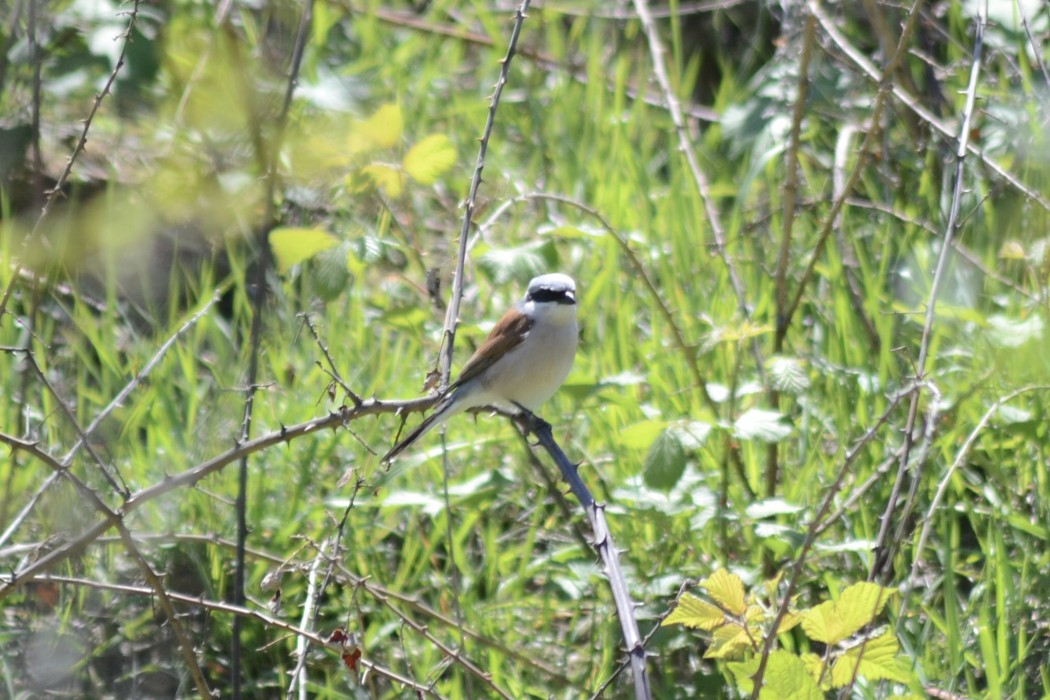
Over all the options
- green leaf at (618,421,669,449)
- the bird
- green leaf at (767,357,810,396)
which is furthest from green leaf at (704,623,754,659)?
the bird

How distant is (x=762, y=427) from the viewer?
309 cm

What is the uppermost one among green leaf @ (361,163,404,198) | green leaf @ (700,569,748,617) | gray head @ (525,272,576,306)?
green leaf @ (361,163,404,198)

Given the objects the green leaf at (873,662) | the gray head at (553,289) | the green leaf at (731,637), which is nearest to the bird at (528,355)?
the gray head at (553,289)

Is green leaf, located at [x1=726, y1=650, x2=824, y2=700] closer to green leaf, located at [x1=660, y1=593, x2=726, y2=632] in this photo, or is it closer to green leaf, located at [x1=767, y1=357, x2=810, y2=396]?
green leaf, located at [x1=660, y1=593, x2=726, y2=632]

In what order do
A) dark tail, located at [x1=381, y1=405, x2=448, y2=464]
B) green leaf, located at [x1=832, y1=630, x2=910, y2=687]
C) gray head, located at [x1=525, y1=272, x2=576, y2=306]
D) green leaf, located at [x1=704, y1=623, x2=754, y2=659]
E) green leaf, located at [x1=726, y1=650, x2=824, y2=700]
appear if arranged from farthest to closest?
gray head, located at [x1=525, y1=272, x2=576, y2=306], dark tail, located at [x1=381, y1=405, x2=448, y2=464], green leaf, located at [x1=704, y1=623, x2=754, y2=659], green leaf, located at [x1=832, y1=630, x2=910, y2=687], green leaf, located at [x1=726, y1=650, x2=824, y2=700]

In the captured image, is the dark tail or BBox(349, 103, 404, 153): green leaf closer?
BBox(349, 103, 404, 153): green leaf

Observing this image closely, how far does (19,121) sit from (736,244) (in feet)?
9.43

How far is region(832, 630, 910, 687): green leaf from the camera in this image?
2256 millimetres

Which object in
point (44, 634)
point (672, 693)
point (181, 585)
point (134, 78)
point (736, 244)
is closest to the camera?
point (672, 693)

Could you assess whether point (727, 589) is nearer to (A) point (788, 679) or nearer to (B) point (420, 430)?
(A) point (788, 679)

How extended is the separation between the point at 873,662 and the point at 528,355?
5.59ft

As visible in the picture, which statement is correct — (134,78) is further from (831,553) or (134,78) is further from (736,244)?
(831,553)

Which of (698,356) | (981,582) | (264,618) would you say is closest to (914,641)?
(981,582)

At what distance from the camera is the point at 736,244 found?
4.70 meters
